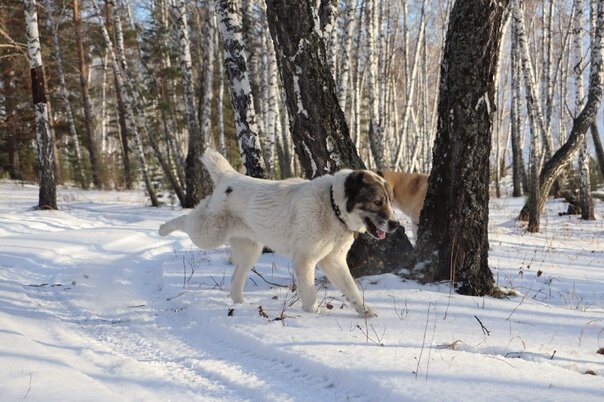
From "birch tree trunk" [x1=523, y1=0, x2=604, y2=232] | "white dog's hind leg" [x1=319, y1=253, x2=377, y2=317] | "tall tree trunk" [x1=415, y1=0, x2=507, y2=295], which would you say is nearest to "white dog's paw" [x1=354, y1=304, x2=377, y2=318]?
"white dog's hind leg" [x1=319, y1=253, x2=377, y2=317]

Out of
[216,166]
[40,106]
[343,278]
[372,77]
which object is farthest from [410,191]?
[40,106]

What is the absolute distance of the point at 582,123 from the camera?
34.4 feet

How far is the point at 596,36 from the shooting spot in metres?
11.4

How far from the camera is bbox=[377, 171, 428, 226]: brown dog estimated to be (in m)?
8.90

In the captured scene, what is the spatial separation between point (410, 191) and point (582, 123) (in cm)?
479

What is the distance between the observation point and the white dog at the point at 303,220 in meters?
4.43

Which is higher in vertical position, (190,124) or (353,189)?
(190,124)

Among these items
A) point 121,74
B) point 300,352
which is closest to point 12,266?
point 300,352

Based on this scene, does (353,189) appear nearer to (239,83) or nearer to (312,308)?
(312,308)

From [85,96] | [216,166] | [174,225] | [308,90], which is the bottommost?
[174,225]

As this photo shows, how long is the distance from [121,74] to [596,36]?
14.4m

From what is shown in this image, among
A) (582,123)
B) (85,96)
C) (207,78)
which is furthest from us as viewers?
(85,96)

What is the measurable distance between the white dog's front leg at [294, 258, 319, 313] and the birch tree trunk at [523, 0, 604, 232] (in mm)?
8569

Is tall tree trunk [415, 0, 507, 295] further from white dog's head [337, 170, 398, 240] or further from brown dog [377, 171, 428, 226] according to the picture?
brown dog [377, 171, 428, 226]
